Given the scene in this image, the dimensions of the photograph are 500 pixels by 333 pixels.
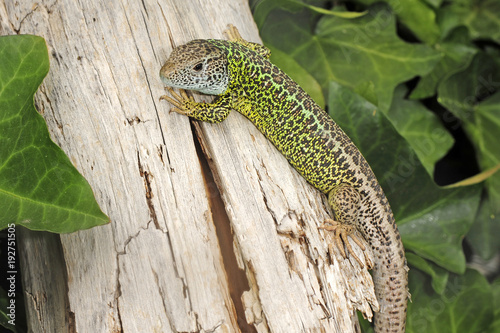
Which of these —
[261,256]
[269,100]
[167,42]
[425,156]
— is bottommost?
[425,156]

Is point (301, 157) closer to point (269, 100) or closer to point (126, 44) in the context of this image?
point (269, 100)

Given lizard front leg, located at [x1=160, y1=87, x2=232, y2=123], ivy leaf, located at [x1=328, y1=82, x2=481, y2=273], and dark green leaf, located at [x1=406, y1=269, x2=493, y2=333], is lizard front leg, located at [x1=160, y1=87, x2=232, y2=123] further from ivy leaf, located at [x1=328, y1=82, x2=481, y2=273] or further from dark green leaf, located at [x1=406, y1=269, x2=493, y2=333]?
dark green leaf, located at [x1=406, y1=269, x2=493, y2=333]

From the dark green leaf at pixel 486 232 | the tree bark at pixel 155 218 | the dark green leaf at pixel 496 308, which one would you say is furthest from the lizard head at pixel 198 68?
the dark green leaf at pixel 496 308

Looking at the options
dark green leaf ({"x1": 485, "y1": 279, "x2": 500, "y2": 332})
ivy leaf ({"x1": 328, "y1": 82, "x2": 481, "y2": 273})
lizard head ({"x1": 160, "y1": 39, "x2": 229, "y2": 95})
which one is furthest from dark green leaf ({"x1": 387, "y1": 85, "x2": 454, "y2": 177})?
lizard head ({"x1": 160, "y1": 39, "x2": 229, "y2": 95})

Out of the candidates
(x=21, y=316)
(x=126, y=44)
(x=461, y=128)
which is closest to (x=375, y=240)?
(x=461, y=128)

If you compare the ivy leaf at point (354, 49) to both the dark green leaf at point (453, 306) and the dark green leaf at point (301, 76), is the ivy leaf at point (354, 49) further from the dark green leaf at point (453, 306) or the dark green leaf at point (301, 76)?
the dark green leaf at point (453, 306)

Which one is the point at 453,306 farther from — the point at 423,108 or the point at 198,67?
the point at 198,67

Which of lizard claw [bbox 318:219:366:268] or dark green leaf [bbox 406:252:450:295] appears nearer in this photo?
lizard claw [bbox 318:219:366:268]
